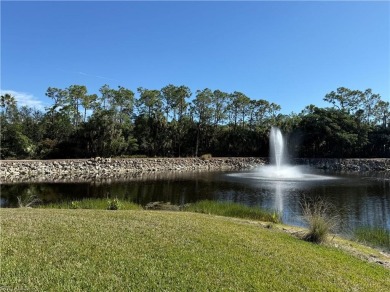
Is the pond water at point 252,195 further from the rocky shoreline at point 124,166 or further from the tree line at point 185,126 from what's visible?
the tree line at point 185,126

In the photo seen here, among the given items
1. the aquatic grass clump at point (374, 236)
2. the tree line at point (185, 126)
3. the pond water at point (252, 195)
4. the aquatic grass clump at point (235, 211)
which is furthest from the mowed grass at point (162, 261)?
the tree line at point (185, 126)

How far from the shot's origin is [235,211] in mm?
13914

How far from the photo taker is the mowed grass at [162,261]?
463 centimetres

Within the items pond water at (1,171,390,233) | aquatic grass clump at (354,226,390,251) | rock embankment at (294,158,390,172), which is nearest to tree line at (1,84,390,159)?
rock embankment at (294,158,390,172)

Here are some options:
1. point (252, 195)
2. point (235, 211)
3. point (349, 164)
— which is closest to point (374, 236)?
point (235, 211)

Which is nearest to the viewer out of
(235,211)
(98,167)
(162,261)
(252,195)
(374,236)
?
(162,261)

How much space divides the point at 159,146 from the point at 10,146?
19544 mm

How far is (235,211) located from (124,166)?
2593 centimetres

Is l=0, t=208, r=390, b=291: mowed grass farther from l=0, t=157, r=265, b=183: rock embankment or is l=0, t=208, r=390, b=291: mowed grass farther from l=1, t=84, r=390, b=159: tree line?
l=1, t=84, r=390, b=159: tree line

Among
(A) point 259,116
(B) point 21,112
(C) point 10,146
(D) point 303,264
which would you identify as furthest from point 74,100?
(D) point 303,264

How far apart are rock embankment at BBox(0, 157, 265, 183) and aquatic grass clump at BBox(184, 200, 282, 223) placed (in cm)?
1643

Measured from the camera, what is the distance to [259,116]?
185ft

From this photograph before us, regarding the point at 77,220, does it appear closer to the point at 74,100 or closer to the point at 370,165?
the point at 74,100

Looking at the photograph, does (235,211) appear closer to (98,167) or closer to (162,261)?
(162,261)
